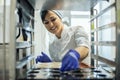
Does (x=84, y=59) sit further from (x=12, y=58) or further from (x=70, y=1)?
(x=12, y=58)

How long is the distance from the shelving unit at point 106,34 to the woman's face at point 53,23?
45 cm

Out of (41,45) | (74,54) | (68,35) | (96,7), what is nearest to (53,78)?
(74,54)

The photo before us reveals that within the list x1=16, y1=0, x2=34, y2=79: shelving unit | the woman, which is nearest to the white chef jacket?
the woman

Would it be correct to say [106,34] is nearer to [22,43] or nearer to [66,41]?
[22,43]

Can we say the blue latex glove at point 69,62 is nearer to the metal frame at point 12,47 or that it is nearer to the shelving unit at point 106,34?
the shelving unit at point 106,34

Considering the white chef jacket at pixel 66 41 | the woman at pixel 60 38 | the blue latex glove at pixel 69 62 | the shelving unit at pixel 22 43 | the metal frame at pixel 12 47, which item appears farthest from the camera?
the white chef jacket at pixel 66 41

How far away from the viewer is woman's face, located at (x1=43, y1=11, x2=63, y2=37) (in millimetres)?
1818

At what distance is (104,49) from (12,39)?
736 mm

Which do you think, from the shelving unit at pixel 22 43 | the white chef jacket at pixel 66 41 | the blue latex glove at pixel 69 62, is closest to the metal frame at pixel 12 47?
the shelving unit at pixel 22 43

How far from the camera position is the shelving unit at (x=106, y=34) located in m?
0.80

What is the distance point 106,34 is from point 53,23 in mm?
855

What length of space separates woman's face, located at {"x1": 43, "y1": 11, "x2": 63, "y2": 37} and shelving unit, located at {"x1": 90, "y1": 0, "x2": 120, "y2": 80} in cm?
45

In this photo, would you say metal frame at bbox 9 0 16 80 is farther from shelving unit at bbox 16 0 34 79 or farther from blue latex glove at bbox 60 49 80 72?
blue latex glove at bbox 60 49 80 72

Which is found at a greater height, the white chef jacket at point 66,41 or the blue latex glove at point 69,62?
the white chef jacket at point 66,41
